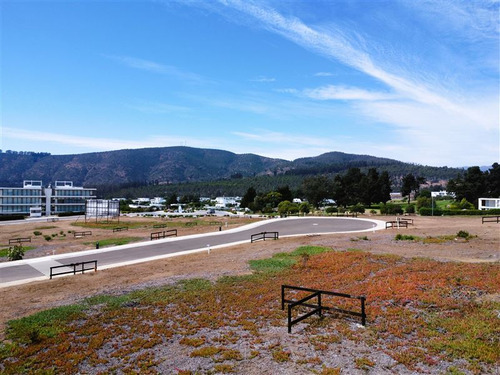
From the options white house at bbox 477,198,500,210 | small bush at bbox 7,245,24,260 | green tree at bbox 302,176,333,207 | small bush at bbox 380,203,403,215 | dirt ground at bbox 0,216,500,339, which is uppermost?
green tree at bbox 302,176,333,207

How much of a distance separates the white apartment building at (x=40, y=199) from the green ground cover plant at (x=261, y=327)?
100729mm

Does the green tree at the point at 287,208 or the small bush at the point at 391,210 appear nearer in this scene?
the small bush at the point at 391,210

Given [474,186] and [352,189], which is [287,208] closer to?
[352,189]

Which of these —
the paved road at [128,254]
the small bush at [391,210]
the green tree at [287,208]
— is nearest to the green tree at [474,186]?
the small bush at [391,210]

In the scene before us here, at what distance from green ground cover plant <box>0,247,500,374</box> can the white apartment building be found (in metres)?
101

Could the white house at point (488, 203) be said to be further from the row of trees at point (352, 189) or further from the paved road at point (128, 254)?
the paved road at point (128, 254)

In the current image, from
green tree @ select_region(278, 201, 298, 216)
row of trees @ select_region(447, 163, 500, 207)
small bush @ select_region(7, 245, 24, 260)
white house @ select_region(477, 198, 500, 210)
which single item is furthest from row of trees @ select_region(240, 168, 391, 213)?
small bush @ select_region(7, 245, 24, 260)

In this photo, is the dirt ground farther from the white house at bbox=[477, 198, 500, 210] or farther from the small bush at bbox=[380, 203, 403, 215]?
the white house at bbox=[477, 198, 500, 210]

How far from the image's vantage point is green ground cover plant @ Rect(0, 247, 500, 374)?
7.85 metres

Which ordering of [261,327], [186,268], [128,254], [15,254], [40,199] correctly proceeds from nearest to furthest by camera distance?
[261,327]
[186,268]
[15,254]
[128,254]
[40,199]

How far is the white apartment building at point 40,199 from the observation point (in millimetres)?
96250

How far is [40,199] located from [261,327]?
11150 centimetres

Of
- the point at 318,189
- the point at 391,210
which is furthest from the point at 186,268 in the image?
the point at 318,189

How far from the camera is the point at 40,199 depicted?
102 m
